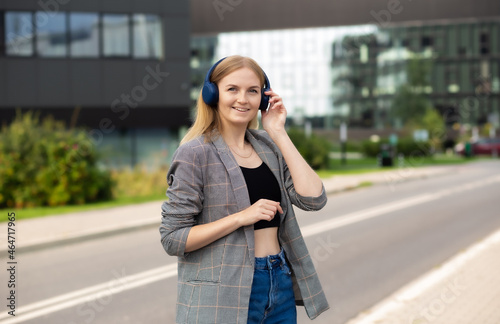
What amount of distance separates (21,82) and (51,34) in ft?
7.81

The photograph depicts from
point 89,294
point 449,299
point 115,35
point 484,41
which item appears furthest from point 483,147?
point 89,294

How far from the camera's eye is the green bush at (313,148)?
28.5m

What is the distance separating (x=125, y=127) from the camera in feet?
87.5

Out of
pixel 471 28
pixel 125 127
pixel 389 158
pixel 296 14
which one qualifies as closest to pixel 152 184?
pixel 125 127

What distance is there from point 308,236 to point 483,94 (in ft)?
222

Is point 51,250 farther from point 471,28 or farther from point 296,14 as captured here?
point 471,28

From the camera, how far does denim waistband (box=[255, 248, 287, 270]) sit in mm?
2586

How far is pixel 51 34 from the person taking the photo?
998 inches

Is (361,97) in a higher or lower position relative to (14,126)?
higher

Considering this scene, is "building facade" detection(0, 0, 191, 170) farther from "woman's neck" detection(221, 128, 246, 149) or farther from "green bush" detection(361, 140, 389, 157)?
"woman's neck" detection(221, 128, 246, 149)

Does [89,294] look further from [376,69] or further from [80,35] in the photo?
[376,69]

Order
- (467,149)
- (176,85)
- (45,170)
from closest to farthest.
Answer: (45,170)
(176,85)
(467,149)

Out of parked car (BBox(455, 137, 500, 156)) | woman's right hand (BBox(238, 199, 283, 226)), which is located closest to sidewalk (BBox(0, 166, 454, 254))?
woman's right hand (BBox(238, 199, 283, 226))

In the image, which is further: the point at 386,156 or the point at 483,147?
the point at 483,147
